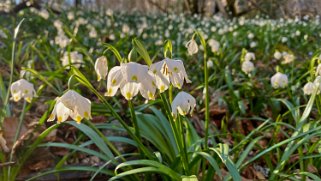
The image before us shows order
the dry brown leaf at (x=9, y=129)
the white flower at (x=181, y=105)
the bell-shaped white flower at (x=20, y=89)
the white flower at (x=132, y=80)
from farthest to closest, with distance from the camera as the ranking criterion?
the dry brown leaf at (x=9, y=129) → the bell-shaped white flower at (x=20, y=89) → the white flower at (x=181, y=105) → the white flower at (x=132, y=80)

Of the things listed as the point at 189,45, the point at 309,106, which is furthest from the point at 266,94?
the point at 189,45

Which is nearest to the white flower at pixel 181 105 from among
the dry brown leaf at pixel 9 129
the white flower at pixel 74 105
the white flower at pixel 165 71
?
the white flower at pixel 165 71

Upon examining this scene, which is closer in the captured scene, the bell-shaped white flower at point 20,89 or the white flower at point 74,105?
the white flower at point 74,105

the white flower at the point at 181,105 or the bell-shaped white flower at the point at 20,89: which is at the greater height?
the bell-shaped white flower at the point at 20,89

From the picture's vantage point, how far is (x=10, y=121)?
2.35m

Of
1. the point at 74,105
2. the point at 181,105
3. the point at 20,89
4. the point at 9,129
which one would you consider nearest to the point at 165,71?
the point at 181,105

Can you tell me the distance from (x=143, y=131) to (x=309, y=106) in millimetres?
795

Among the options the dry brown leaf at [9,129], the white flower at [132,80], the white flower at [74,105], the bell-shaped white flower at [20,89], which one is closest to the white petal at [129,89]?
the white flower at [132,80]

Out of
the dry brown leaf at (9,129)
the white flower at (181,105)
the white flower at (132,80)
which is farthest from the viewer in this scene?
the dry brown leaf at (9,129)

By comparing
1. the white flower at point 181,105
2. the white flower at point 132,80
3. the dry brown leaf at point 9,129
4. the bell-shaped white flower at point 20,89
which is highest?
the white flower at point 132,80

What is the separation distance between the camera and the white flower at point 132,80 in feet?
4.88

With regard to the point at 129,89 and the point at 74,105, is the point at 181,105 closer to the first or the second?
the point at 129,89

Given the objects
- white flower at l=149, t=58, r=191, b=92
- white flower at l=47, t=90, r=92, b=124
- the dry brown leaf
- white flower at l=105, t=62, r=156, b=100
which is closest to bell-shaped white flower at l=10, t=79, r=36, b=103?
the dry brown leaf

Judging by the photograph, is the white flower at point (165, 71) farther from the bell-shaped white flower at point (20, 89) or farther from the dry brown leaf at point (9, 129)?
the dry brown leaf at point (9, 129)
